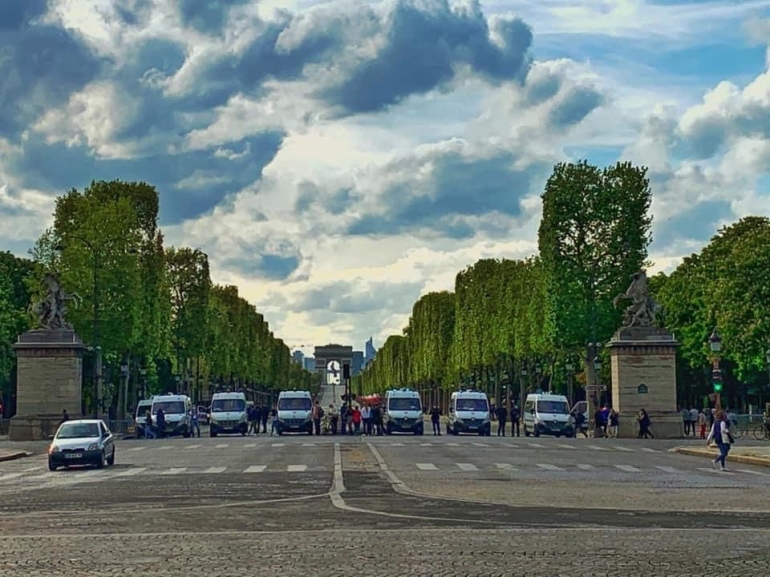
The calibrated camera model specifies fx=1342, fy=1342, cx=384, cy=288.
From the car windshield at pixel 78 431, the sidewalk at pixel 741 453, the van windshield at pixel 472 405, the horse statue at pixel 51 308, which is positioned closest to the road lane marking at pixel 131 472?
the car windshield at pixel 78 431

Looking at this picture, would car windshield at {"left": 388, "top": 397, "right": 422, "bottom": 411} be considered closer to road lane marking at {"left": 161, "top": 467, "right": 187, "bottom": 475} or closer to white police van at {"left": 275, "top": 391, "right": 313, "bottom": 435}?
white police van at {"left": 275, "top": 391, "right": 313, "bottom": 435}

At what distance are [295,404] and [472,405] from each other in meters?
9.87

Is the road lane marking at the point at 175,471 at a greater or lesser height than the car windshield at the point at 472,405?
lesser

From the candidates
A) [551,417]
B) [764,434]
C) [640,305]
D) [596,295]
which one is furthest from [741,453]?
[596,295]

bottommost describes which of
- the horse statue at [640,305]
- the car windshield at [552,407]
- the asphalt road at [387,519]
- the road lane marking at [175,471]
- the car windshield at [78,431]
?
the asphalt road at [387,519]

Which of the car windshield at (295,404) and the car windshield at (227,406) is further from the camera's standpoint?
the car windshield at (227,406)

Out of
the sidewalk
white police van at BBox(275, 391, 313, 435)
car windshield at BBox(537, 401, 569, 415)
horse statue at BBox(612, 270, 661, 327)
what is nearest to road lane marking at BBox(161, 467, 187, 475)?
the sidewalk

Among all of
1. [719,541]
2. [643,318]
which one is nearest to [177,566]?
[719,541]

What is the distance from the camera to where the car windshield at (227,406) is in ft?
247

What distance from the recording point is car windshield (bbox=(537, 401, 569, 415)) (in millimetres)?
70312

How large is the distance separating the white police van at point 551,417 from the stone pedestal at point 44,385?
2403 centimetres

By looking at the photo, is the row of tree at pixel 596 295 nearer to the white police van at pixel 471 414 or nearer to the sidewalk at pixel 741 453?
the white police van at pixel 471 414

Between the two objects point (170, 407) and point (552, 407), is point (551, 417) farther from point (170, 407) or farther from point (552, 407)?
point (170, 407)

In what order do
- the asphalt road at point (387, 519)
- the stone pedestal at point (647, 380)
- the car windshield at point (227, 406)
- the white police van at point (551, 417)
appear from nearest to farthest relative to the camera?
the asphalt road at point (387, 519), the stone pedestal at point (647, 380), the white police van at point (551, 417), the car windshield at point (227, 406)
